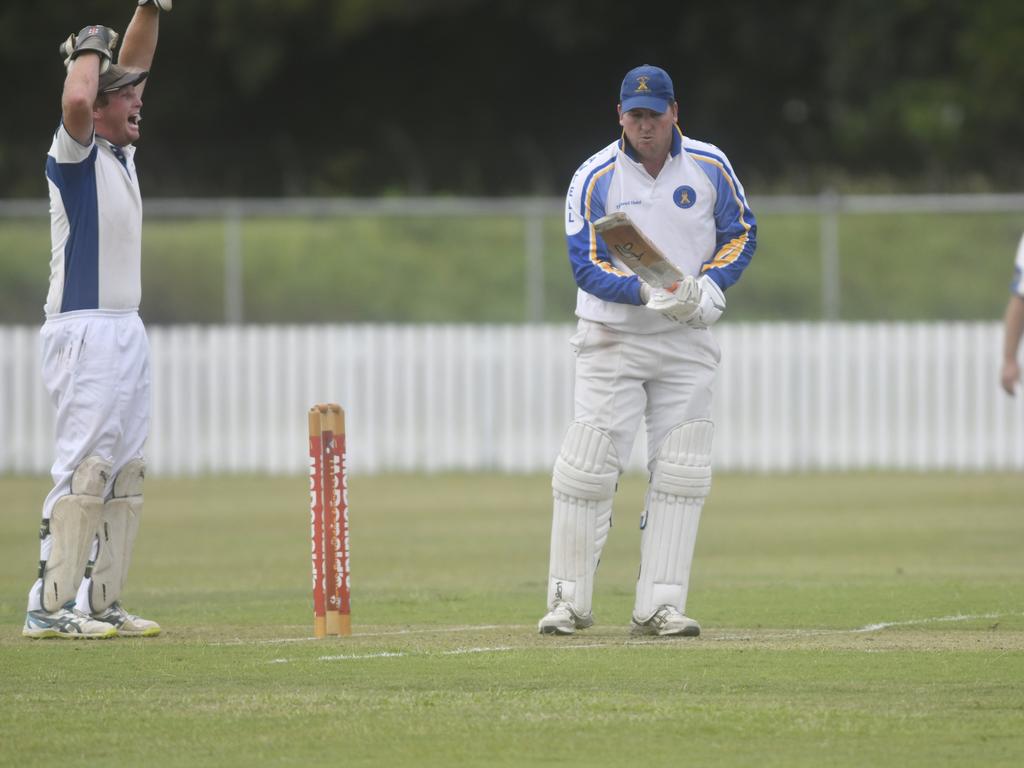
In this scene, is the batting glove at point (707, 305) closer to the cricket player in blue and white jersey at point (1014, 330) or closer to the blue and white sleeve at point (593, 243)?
the blue and white sleeve at point (593, 243)

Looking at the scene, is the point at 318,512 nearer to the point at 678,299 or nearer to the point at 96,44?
the point at 678,299

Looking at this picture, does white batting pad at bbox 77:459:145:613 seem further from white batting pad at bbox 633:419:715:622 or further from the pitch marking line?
white batting pad at bbox 633:419:715:622

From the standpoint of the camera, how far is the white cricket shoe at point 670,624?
27.0ft

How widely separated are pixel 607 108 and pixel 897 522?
63.5 ft

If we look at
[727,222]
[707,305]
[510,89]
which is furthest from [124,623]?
[510,89]

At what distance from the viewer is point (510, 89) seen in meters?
34.4

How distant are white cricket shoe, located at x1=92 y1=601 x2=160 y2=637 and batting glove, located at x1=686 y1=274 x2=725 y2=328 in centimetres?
258

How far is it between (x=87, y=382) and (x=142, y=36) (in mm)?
1489

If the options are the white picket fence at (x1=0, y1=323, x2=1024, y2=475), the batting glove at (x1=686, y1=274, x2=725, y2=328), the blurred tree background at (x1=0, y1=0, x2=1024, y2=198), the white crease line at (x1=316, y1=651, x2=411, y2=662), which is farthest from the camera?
the blurred tree background at (x1=0, y1=0, x2=1024, y2=198)

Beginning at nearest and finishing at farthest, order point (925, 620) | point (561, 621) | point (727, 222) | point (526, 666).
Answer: point (526, 666) < point (561, 621) < point (727, 222) < point (925, 620)

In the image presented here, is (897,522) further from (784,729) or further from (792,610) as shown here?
(784,729)

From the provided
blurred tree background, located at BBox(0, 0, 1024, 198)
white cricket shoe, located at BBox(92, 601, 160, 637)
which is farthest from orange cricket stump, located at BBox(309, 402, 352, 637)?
blurred tree background, located at BBox(0, 0, 1024, 198)

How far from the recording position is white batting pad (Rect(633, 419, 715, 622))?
8.33 metres

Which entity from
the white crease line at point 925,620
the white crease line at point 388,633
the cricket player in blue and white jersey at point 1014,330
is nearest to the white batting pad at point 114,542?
the white crease line at point 388,633
